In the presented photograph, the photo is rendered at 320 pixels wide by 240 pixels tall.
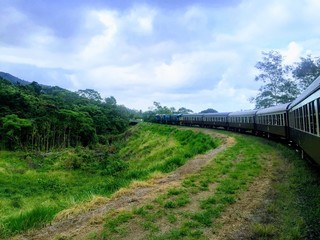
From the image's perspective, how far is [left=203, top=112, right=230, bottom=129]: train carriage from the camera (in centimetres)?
4234

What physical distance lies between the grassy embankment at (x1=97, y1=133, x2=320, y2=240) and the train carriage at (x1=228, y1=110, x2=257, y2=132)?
2018 centimetres

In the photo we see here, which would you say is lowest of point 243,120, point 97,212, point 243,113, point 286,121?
point 97,212

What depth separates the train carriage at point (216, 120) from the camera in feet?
139

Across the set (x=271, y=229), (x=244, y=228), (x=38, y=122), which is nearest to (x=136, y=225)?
(x=244, y=228)

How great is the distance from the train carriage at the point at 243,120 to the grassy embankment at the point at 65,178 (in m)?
5.13

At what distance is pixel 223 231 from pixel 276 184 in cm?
428

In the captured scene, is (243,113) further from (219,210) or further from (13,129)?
(13,129)

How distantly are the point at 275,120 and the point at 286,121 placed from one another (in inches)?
132

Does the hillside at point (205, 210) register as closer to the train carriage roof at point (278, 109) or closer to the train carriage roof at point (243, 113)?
the train carriage roof at point (278, 109)

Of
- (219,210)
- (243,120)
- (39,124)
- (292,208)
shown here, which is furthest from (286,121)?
(39,124)

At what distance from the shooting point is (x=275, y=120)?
22547mm

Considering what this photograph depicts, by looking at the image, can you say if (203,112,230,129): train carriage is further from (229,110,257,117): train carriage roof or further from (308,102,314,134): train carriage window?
(308,102,314,134): train carriage window

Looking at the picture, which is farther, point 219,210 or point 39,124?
point 39,124

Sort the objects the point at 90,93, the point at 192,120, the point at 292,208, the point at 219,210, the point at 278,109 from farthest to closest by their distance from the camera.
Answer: the point at 90,93 → the point at 192,120 → the point at 278,109 → the point at 219,210 → the point at 292,208
